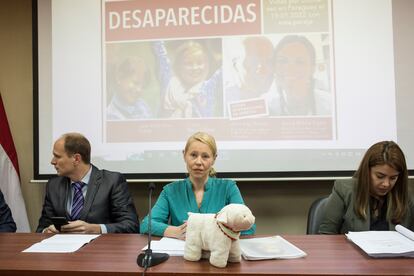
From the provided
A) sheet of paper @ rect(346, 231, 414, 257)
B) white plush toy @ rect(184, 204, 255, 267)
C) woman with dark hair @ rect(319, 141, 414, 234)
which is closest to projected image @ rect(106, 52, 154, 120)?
woman with dark hair @ rect(319, 141, 414, 234)

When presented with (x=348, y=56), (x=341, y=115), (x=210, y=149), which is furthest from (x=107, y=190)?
(x=348, y=56)

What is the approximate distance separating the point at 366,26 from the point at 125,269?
2.37 m

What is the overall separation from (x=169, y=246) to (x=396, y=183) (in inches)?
47.7

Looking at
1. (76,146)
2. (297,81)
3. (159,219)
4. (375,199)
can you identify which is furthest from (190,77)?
(375,199)

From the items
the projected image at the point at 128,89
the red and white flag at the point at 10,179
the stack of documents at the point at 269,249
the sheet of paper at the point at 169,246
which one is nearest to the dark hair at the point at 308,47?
the projected image at the point at 128,89

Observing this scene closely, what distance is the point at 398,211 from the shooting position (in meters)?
1.86

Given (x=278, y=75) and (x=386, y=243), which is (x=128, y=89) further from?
(x=386, y=243)

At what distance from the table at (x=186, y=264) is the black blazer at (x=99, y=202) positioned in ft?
2.13

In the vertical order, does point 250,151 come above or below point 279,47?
below

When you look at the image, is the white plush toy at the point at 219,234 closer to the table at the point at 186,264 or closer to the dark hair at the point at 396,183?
Answer: the table at the point at 186,264

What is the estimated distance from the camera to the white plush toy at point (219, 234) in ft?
4.13

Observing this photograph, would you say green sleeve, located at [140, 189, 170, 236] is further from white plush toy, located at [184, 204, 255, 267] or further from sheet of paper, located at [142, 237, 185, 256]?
white plush toy, located at [184, 204, 255, 267]

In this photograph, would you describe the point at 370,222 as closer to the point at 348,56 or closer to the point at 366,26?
the point at 348,56

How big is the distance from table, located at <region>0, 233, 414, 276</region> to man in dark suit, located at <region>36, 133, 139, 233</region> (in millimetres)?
665
